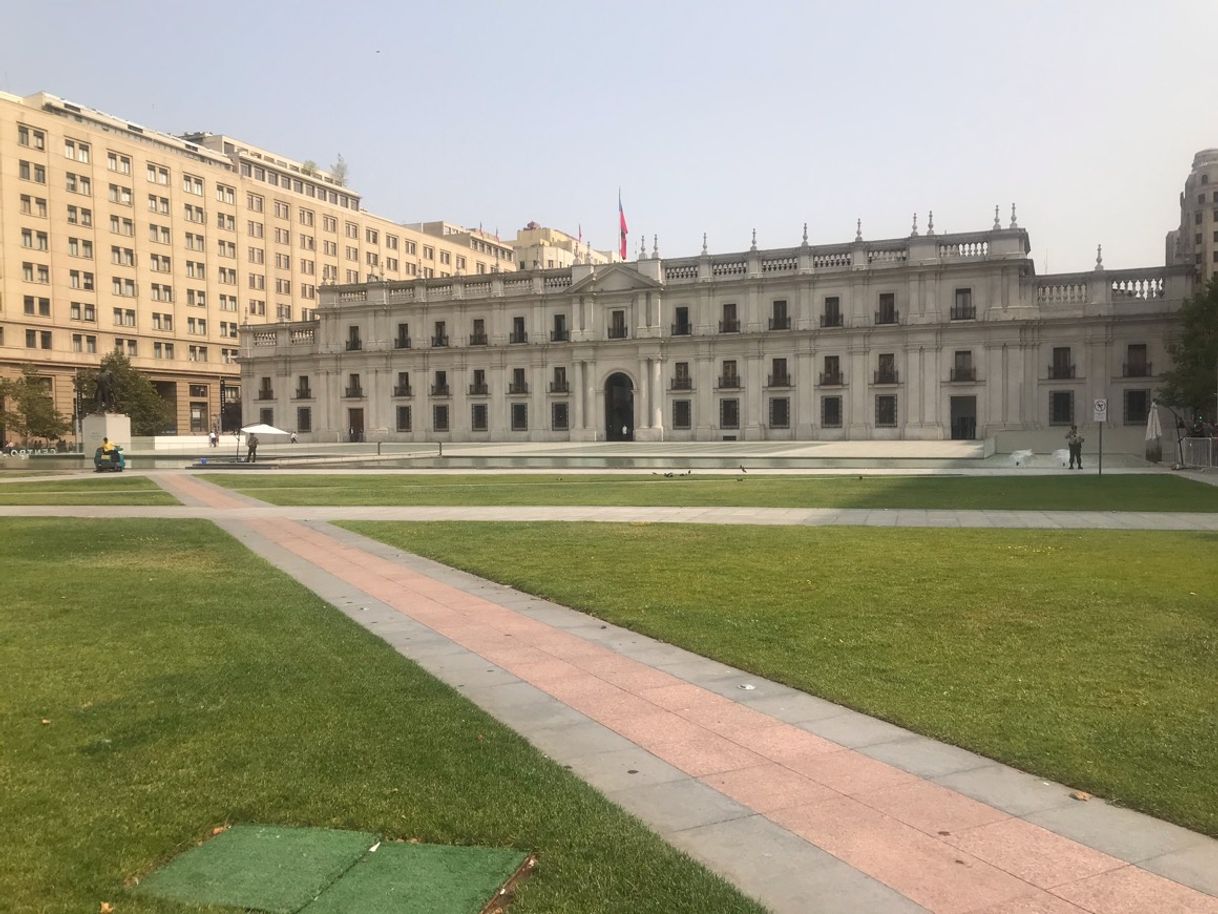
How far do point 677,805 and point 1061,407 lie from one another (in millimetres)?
62733

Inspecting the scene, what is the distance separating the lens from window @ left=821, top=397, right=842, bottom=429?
64938 millimetres

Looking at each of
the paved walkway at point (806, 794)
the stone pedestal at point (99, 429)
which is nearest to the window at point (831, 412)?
the stone pedestal at point (99, 429)

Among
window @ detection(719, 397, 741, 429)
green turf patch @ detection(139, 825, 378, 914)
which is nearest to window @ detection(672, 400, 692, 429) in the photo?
window @ detection(719, 397, 741, 429)

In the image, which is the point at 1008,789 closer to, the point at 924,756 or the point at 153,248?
the point at 924,756

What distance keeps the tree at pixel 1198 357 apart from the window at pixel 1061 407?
9.20m

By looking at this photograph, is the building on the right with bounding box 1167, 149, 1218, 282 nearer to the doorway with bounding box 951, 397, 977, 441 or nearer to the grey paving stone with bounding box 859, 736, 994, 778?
the doorway with bounding box 951, 397, 977, 441

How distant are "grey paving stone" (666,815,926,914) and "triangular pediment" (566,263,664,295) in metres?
66.4

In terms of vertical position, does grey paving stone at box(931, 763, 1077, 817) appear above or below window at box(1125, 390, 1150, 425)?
below

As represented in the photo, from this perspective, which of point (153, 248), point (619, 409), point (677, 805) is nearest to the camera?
point (677, 805)

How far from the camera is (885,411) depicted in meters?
63.5

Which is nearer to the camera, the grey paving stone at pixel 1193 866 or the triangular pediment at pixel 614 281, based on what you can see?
the grey paving stone at pixel 1193 866

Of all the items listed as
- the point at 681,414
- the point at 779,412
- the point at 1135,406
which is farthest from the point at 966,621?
the point at 681,414

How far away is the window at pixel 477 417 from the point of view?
2982 inches

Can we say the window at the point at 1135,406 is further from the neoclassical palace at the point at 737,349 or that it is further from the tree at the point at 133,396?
the tree at the point at 133,396
